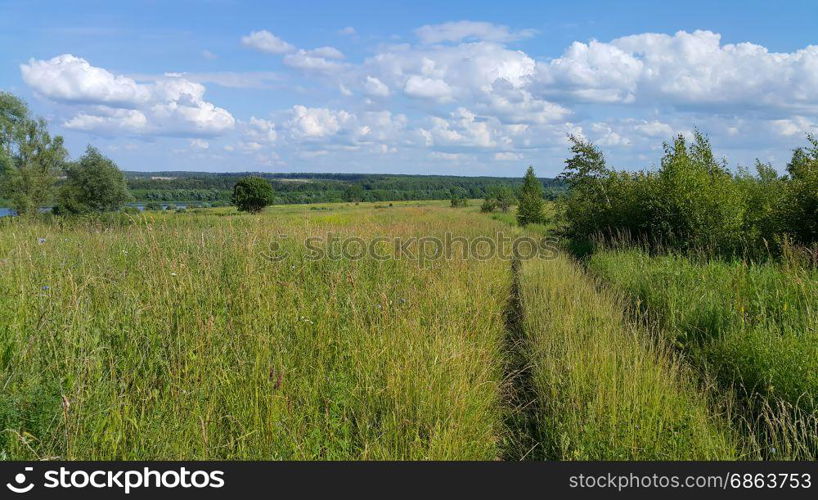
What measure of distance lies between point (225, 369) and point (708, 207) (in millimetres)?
14967

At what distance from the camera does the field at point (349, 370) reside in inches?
125

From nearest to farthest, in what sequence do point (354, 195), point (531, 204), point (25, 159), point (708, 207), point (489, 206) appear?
point (708, 207) → point (531, 204) → point (25, 159) → point (489, 206) → point (354, 195)

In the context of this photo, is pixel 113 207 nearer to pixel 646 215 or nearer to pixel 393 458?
pixel 646 215

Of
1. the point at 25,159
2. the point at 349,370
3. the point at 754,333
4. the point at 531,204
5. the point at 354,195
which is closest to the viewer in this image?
the point at 349,370

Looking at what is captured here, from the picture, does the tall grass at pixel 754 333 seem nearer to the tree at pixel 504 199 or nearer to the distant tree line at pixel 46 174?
the distant tree line at pixel 46 174

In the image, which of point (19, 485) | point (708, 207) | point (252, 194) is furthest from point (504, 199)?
point (19, 485)

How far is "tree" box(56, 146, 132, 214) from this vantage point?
2176 inches

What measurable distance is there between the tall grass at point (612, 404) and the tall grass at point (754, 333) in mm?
387

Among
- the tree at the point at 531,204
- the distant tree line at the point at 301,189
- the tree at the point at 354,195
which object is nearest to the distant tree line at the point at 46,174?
the distant tree line at the point at 301,189

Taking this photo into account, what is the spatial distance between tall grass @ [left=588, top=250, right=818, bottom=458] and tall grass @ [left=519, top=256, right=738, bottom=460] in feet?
1.27

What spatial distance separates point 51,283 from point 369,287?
145 inches

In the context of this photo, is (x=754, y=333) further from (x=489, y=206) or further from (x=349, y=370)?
(x=489, y=206)

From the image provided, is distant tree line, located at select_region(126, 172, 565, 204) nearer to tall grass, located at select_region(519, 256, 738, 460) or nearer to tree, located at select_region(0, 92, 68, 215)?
tree, located at select_region(0, 92, 68, 215)

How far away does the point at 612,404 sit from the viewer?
3.83m
